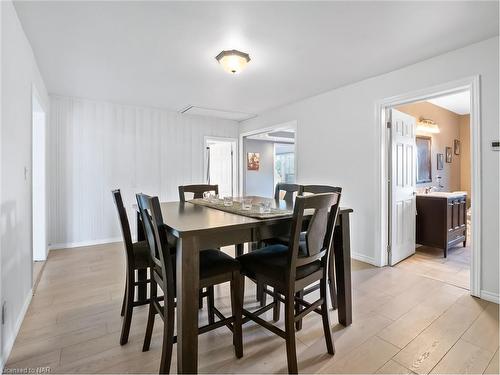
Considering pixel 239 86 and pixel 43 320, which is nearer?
Answer: pixel 43 320

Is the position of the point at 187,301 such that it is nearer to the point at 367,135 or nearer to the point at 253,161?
the point at 367,135

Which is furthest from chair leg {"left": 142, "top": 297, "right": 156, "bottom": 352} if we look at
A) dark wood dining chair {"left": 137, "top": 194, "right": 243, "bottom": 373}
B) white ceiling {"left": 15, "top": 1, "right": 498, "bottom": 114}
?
white ceiling {"left": 15, "top": 1, "right": 498, "bottom": 114}

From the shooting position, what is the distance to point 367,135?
338 centimetres

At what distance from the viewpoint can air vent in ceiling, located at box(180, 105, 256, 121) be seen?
485 cm

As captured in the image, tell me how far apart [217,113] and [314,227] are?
4119 mm

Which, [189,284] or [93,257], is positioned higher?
Result: [189,284]

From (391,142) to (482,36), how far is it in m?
1.26

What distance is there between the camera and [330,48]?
2.53 m

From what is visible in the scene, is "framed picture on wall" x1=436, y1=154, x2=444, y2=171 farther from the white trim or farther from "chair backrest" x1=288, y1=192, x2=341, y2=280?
"chair backrest" x1=288, y1=192, x2=341, y2=280

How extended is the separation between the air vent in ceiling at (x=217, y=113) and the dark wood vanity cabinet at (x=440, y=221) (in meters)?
3.39

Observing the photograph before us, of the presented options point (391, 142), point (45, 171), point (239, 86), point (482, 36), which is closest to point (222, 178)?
point (239, 86)

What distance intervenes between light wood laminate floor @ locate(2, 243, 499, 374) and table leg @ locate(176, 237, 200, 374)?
0.92 ft

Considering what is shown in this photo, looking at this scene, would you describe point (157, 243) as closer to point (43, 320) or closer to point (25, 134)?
point (43, 320)

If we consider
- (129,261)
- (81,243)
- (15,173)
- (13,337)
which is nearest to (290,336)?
(129,261)
